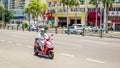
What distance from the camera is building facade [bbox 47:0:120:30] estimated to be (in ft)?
270

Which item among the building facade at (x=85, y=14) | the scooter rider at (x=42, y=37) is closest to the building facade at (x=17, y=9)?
the building facade at (x=85, y=14)

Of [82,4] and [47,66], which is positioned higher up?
[82,4]

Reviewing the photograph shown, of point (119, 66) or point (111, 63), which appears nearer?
point (119, 66)

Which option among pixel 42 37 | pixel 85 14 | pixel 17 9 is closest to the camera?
pixel 42 37

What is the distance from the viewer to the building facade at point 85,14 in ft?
270

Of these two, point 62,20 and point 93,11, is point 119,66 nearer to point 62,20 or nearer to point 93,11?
point 93,11

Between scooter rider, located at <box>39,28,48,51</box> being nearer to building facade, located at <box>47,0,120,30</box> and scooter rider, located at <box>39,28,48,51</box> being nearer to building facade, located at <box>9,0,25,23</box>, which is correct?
building facade, located at <box>47,0,120,30</box>

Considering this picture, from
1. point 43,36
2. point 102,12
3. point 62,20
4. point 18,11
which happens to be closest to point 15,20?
point 18,11

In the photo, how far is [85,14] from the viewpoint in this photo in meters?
87.2

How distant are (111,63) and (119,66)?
3.17 feet

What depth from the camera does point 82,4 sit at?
8962 cm

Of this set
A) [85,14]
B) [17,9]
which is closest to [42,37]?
[85,14]

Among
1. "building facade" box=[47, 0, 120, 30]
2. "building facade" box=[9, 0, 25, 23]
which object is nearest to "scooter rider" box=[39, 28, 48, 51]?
"building facade" box=[47, 0, 120, 30]

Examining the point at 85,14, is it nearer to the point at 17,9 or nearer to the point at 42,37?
the point at 42,37
